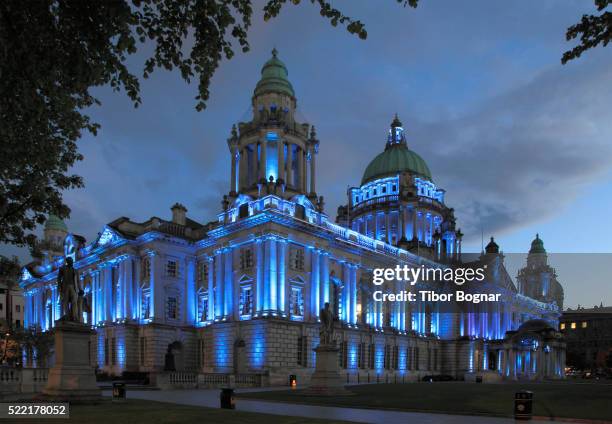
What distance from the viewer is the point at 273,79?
7300 centimetres

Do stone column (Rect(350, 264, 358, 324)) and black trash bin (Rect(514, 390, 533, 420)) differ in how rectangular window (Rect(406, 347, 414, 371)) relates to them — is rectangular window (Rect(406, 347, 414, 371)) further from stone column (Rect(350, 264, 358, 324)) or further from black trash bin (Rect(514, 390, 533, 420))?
black trash bin (Rect(514, 390, 533, 420))

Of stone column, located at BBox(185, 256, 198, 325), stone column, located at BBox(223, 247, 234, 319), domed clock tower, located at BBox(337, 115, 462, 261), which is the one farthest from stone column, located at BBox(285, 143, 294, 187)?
domed clock tower, located at BBox(337, 115, 462, 261)

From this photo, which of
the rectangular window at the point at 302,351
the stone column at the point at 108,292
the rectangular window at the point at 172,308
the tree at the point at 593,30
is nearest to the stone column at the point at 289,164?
the rectangular window at the point at 172,308

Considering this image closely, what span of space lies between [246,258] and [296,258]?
523 centimetres

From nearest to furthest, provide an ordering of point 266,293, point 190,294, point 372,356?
point 266,293 → point 190,294 → point 372,356

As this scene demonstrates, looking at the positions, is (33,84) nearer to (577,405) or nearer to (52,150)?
(52,150)

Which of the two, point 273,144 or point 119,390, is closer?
point 119,390

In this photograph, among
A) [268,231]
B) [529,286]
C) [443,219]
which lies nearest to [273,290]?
[268,231]

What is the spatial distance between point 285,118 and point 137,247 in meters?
23.7

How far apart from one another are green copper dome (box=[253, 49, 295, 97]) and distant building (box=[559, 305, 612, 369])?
121457 millimetres

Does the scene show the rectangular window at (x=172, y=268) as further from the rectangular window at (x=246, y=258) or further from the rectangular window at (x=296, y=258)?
the rectangular window at (x=296, y=258)

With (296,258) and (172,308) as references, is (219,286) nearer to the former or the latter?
(172,308)

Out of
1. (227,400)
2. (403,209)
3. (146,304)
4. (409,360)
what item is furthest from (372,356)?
(227,400)

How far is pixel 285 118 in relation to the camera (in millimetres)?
A: 72000
